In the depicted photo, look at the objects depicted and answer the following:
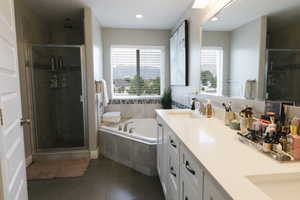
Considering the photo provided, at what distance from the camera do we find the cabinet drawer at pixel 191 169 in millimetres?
889

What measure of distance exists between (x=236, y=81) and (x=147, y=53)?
2.72 meters

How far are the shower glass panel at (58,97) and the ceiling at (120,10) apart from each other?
59 centimetres

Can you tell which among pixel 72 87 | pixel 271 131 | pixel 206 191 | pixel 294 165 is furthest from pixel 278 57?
pixel 72 87

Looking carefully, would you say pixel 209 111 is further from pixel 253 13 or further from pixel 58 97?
pixel 58 97

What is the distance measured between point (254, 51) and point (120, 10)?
7.32 ft

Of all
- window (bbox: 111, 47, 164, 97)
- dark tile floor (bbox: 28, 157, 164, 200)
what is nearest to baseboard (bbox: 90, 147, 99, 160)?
dark tile floor (bbox: 28, 157, 164, 200)

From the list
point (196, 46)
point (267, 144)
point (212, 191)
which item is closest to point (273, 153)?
point (267, 144)

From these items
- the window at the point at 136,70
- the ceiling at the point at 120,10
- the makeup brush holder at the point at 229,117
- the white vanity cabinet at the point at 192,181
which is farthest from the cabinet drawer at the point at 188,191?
the window at the point at 136,70

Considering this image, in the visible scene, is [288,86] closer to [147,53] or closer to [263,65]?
[263,65]

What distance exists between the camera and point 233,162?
84cm

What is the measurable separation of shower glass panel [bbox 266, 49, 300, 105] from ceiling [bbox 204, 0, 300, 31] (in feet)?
0.65

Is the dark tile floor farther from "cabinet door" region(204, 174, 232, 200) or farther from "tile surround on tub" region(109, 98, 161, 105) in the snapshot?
"tile surround on tub" region(109, 98, 161, 105)

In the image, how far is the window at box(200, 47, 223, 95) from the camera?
1917mm

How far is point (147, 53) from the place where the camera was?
4.07 metres
